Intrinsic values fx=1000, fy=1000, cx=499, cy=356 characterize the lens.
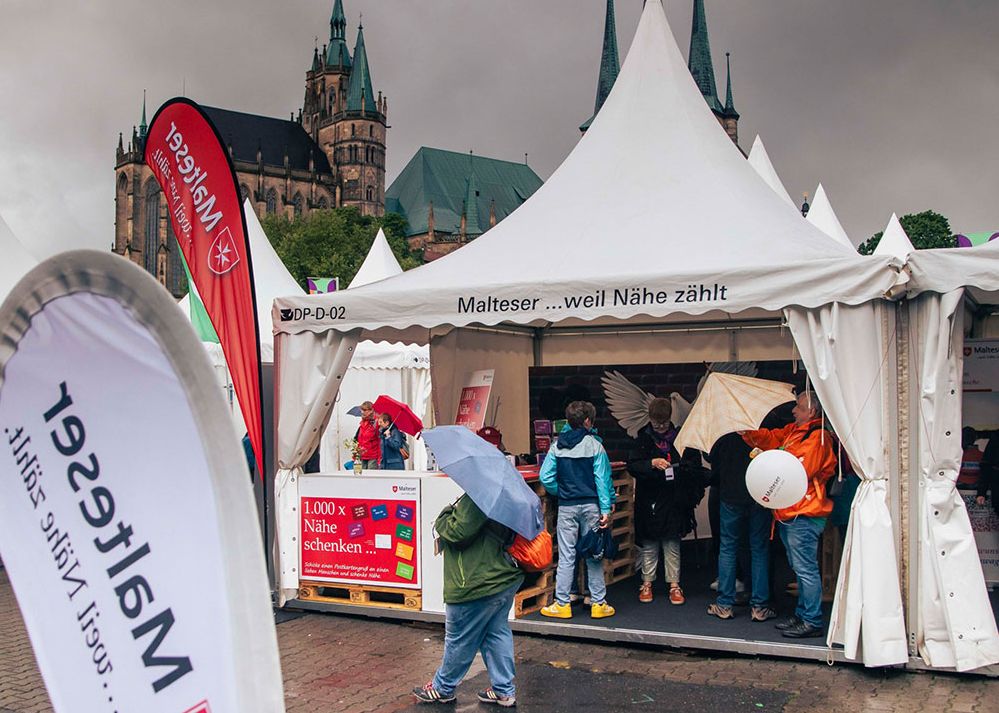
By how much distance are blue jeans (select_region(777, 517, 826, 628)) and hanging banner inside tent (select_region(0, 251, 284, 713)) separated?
5690 millimetres

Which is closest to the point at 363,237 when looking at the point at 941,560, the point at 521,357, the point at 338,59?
the point at 338,59

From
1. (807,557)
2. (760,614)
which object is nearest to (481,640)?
(807,557)

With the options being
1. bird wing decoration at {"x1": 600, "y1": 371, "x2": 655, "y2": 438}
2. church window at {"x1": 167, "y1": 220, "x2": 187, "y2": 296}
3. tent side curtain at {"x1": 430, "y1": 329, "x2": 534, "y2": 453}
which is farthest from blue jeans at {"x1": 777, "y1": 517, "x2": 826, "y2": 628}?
church window at {"x1": 167, "y1": 220, "x2": 187, "y2": 296}

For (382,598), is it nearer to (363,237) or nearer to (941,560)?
(941,560)

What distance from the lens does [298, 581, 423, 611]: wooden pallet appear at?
7.88 metres

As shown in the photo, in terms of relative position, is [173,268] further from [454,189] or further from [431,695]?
[431,695]

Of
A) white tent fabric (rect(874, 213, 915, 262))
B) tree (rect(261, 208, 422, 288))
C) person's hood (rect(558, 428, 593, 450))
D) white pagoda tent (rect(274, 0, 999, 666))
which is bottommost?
person's hood (rect(558, 428, 593, 450))

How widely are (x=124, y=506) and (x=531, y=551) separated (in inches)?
154

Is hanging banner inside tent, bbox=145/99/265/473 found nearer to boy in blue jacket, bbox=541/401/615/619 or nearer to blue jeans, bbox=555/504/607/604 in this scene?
boy in blue jacket, bbox=541/401/615/619

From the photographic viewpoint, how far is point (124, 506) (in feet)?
5.12

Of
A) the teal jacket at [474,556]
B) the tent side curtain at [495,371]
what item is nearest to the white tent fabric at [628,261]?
the tent side curtain at [495,371]

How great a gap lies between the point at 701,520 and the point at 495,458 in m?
5.69

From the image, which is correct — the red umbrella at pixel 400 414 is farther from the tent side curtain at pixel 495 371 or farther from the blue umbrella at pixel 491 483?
the blue umbrella at pixel 491 483

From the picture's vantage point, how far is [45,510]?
1.71 m
